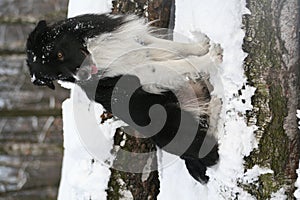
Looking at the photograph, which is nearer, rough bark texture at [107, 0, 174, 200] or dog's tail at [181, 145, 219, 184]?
dog's tail at [181, 145, 219, 184]

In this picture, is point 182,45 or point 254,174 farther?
point 182,45

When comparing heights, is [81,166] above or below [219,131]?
below

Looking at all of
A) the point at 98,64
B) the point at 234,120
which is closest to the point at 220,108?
the point at 234,120

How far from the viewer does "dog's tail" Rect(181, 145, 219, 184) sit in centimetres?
348

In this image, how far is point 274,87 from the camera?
127 inches

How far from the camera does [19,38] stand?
8.84 m

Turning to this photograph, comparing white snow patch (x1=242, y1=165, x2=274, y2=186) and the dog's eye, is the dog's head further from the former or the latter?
white snow patch (x1=242, y1=165, x2=274, y2=186)

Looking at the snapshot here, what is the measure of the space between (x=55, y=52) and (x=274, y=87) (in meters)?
1.30

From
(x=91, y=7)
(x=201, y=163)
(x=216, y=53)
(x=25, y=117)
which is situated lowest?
(x=25, y=117)

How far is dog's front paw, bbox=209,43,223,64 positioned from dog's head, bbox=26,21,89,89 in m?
A: 0.79

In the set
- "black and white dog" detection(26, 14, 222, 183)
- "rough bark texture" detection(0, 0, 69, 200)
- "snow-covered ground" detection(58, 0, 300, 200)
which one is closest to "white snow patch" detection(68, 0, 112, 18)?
"snow-covered ground" detection(58, 0, 300, 200)

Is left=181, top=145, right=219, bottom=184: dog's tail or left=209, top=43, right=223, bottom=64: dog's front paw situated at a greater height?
left=209, top=43, right=223, bottom=64: dog's front paw

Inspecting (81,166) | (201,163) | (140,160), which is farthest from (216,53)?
(81,166)

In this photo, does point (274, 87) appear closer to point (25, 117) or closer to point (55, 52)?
point (55, 52)
